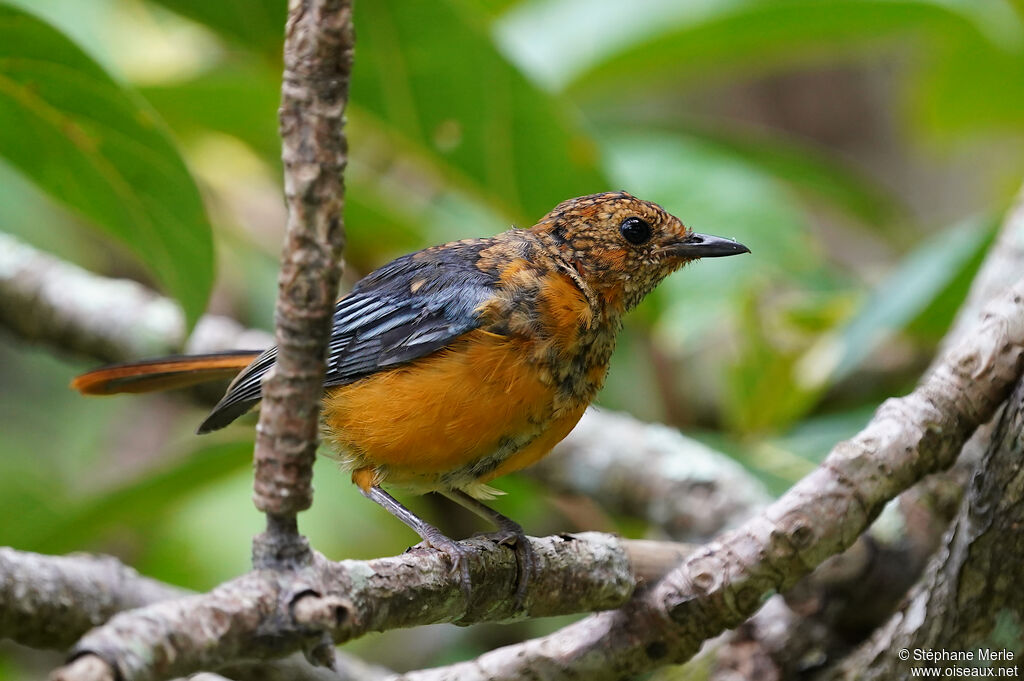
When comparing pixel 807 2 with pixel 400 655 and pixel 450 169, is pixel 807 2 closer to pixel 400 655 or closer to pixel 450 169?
pixel 450 169

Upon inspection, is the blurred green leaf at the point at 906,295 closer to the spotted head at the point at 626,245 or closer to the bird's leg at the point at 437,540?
the spotted head at the point at 626,245

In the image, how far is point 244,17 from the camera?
4.09 meters

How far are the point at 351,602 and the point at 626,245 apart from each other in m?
1.69

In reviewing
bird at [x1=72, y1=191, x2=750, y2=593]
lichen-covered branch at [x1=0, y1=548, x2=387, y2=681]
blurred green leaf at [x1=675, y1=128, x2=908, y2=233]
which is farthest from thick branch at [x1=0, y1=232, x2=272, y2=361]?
blurred green leaf at [x1=675, y1=128, x2=908, y2=233]

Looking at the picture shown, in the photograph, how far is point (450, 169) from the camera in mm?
4672

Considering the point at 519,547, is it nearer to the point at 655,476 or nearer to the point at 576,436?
the point at 655,476

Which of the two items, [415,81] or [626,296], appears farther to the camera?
[415,81]

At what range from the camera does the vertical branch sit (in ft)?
4.90

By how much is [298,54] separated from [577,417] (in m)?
1.57

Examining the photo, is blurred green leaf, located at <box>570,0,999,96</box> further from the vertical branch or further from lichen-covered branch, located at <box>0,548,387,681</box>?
the vertical branch

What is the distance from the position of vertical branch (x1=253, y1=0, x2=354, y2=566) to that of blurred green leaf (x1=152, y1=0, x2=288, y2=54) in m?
2.73

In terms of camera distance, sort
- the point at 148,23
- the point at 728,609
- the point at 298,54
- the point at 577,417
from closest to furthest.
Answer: the point at 298,54, the point at 728,609, the point at 577,417, the point at 148,23

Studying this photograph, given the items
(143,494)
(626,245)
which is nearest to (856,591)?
(626,245)

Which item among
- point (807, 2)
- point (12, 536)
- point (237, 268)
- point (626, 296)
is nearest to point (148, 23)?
point (237, 268)
